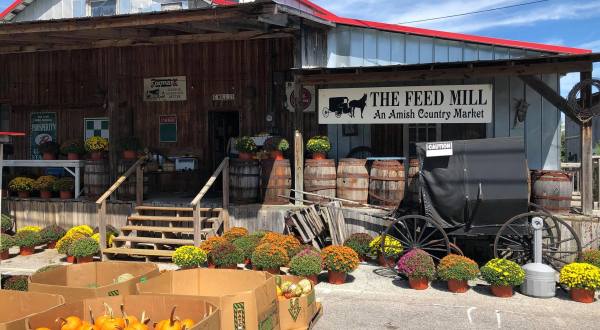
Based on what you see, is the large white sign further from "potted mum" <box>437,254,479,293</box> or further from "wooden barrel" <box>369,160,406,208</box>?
"potted mum" <box>437,254,479,293</box>

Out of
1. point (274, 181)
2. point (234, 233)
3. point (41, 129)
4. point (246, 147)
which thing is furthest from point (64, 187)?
point (274, 181)

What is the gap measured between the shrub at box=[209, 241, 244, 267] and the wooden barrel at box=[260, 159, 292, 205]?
2.11 m

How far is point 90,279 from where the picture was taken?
5918 mm

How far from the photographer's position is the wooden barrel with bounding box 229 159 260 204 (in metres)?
11.3

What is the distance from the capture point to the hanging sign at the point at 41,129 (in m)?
15.2

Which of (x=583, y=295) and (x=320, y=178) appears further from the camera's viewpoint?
(x=320, y=178)

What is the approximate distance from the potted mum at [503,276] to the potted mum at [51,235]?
895 cm

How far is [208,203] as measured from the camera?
1189 cm

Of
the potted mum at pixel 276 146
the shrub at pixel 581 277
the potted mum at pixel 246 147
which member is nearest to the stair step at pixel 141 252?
the potted mum at pixel 246 147

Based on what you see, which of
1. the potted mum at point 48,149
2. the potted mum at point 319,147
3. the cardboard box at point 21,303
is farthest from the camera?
the potted mum at point 48,149

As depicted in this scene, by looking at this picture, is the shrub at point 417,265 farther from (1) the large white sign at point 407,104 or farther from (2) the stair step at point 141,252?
(2) the stair step at point 141,252

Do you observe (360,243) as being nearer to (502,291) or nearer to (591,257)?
(502,291)

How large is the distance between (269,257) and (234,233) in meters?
1.87

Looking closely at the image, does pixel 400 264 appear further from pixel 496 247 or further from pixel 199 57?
pixel 199 57
